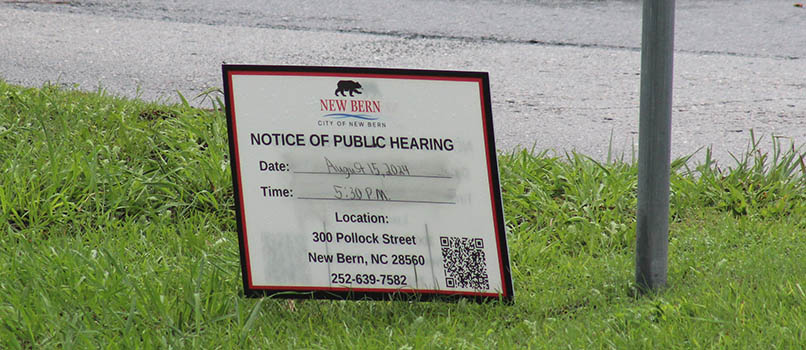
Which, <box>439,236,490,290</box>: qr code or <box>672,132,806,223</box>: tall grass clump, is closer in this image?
<box>439,236,490,290</box>: qr code

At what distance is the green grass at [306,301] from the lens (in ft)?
7.61

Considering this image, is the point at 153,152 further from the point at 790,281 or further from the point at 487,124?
the point at 790,281

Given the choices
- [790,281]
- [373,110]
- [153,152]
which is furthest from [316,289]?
[153,152]

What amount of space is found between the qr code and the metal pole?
443 millimetres

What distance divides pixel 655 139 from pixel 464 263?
590 mm

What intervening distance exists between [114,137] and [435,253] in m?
1.91

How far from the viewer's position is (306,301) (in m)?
A: 2.59

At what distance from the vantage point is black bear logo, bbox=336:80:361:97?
94.4 inches

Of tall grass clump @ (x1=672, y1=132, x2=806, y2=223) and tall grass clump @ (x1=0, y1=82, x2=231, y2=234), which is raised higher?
tall grass clump @ (x1=0, y1=82, x2=231, y2=234)

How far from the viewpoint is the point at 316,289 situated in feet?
8.15

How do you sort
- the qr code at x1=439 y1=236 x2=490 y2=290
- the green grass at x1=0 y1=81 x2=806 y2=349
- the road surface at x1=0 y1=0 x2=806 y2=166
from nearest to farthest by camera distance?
the green grass at x1=0 y1=81 x2=806 y2=349, the qr code at x1=439 y1=236 x2=490 y2=290, the road surface at x1=0 y1=0 x2=806 y2=166

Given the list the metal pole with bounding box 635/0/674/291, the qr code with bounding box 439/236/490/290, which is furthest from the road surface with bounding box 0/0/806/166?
the qr code with bounding box 439/236/490/290

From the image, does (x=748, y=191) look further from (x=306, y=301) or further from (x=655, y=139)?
(x=306, y=301)

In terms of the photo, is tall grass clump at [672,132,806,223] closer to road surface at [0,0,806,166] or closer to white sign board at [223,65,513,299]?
road surface at [0,0,806,166]
